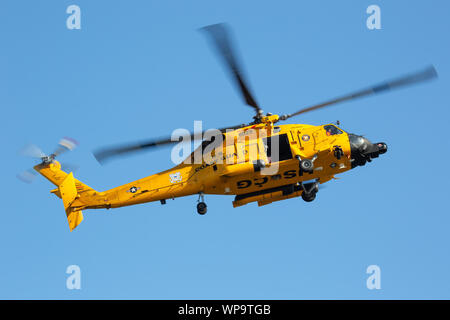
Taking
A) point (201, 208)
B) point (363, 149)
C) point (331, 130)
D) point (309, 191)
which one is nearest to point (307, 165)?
point (309, 191)

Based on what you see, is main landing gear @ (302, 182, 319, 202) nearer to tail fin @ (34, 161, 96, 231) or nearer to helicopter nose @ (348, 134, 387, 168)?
helicopter nose @ (348, 134, 387, 168)

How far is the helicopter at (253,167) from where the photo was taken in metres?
26.2

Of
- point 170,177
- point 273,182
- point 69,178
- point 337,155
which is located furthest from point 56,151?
point 337,155

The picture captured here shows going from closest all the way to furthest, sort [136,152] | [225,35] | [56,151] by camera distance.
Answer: [225,35] < [136,152] < [56,151]

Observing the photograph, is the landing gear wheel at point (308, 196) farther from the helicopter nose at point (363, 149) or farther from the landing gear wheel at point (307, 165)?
the helicopter nose at point (363, 149)

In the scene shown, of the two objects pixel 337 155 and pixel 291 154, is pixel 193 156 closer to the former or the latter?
pixel 291 154

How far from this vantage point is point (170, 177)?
27219 mm

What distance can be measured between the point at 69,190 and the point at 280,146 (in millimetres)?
8458

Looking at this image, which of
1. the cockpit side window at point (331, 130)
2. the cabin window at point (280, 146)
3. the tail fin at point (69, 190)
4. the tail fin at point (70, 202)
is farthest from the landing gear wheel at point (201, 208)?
the cockpit side window at point (331, 130)

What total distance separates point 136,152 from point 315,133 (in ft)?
22.5

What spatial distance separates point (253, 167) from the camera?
26016mm

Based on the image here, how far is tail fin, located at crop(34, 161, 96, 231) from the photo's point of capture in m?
27.7

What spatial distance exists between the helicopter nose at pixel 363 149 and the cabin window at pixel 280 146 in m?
2.47

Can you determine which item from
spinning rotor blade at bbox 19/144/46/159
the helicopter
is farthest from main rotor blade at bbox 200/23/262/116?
spinning rotor blade at bbox 19/144/46/159
